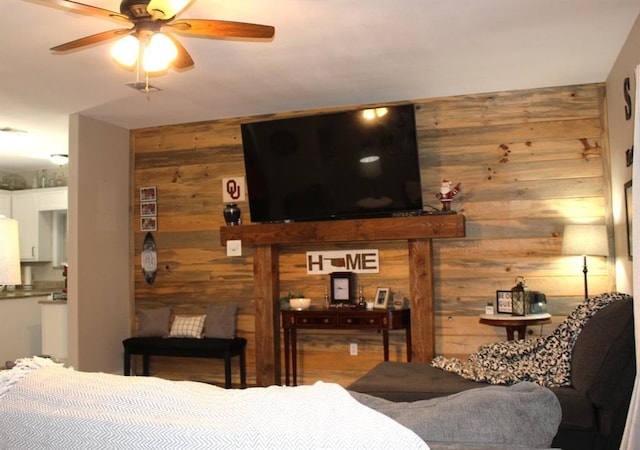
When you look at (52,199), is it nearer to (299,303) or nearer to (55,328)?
(55,328)

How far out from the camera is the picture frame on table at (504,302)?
5.13 m

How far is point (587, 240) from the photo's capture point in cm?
484

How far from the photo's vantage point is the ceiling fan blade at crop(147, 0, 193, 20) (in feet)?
9.34

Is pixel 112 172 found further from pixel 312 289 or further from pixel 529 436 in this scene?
pixel 529 436

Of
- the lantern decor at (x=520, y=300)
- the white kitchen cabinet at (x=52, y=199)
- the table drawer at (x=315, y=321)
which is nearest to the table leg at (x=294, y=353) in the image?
the table drawer at (x=315, y=321)

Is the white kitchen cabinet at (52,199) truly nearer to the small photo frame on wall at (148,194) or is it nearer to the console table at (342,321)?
the small photo frame on wall at (148,194)

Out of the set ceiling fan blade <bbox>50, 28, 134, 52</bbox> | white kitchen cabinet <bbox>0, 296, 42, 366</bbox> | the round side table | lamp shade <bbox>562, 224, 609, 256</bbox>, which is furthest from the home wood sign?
white kitchen cabinet <bbox>0, 296, 42, 366</bbox>

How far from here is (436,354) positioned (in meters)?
5.54

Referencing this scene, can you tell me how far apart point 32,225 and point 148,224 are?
8.30 ft

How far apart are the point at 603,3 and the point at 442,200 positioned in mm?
2075

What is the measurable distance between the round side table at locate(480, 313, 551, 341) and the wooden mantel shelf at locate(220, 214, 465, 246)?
737mm

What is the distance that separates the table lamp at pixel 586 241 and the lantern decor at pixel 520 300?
0.42 meters

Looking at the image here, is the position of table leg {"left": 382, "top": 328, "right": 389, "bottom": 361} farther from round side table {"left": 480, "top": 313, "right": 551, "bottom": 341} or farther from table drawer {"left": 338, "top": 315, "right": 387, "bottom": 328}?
round side table {"left": 480, "top": 313, "right": 551, "bottom": 341}

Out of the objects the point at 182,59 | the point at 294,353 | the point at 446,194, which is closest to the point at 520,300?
the point at 446,194
